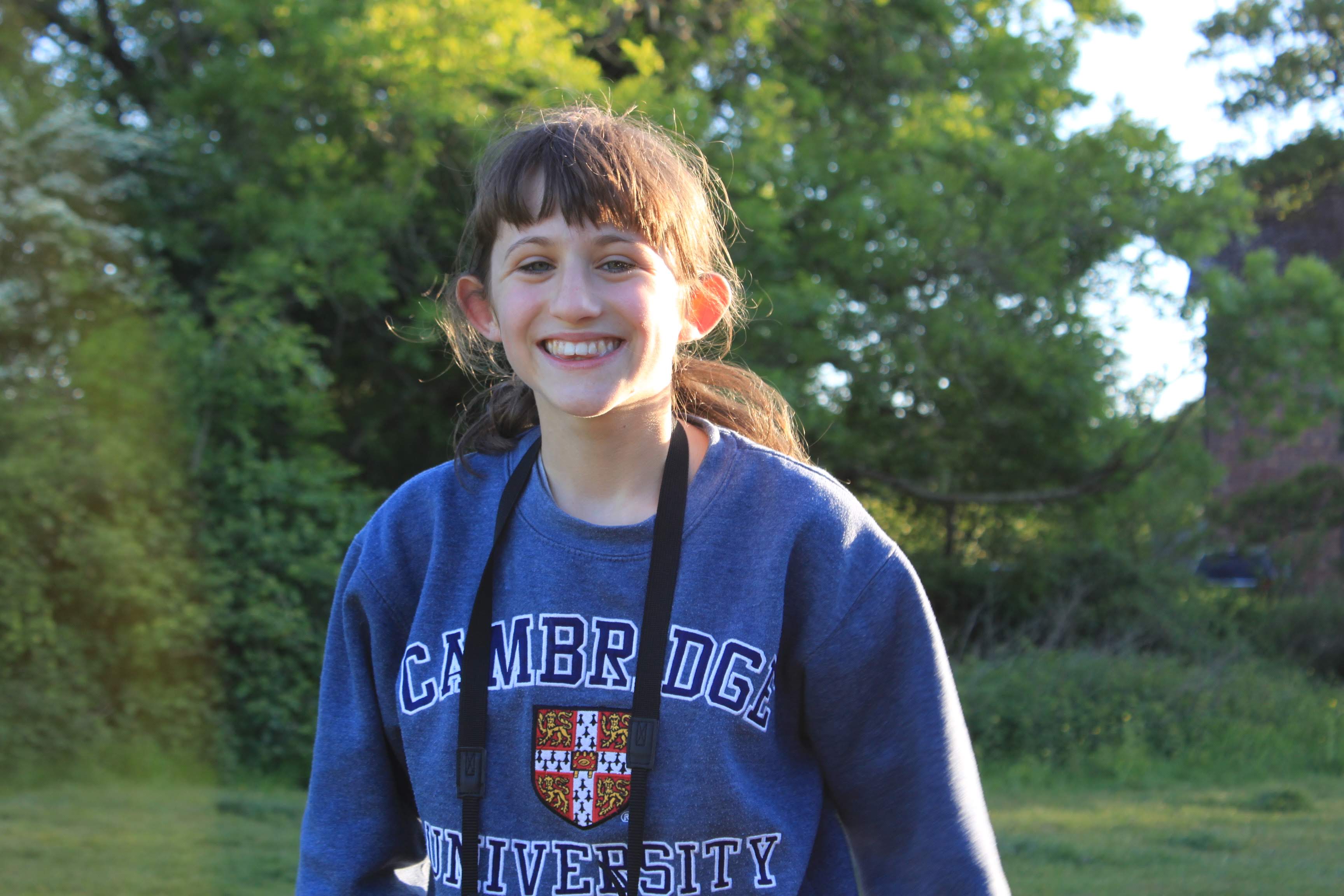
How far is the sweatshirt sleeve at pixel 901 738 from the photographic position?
158 centimetres

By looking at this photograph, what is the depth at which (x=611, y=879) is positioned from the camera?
5.01 ft

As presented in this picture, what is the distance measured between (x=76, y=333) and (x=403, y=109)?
2801mm

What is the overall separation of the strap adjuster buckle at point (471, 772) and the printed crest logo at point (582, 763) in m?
0.07

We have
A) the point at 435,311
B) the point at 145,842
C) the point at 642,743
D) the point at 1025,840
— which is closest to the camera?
the point at 642,743

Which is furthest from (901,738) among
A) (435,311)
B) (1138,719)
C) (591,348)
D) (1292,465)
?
(1292,465)

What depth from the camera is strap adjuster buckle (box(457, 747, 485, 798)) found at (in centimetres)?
155

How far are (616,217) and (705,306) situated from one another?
250 mm

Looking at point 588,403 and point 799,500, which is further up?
point 588,403

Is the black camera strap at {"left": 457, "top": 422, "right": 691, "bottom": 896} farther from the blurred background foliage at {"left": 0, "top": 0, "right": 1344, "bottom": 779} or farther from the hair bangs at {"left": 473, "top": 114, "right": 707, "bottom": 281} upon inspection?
the blurred background foliage at {"left": 0, "top": 0, "right": 1344, "bottom": 779}

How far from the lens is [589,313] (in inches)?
64.8

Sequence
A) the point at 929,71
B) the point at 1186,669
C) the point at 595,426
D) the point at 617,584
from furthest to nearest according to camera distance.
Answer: the point at 929,71 → the point at 1186,669 → the point at 595,426 → the point at 617,584

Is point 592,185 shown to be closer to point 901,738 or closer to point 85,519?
point 901,738

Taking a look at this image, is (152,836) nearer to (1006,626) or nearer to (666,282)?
(666,282)

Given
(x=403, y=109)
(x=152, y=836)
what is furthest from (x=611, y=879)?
(x=403, y=109)
